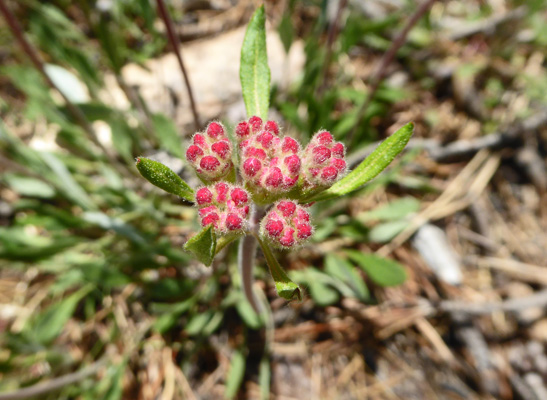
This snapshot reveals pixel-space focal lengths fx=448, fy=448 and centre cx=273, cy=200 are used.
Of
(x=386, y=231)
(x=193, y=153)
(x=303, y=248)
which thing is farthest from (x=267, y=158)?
(x=386, y=231)

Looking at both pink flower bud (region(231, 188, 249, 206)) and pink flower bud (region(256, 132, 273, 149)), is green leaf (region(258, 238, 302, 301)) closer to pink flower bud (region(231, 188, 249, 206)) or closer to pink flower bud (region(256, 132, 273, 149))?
pink flower bud (region(231, 188, 249, 206))

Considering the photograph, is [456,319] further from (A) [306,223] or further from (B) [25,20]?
(B) [25,20]

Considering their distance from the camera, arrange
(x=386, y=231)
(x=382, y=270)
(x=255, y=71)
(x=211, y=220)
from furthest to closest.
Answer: (x=386, y=231)
(x=382, y=270)
(x=255, y=71)
(x=211, y=220)

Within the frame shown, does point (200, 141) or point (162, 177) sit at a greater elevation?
point (200, 141)

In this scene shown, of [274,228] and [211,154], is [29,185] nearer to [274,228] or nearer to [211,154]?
[211,154]

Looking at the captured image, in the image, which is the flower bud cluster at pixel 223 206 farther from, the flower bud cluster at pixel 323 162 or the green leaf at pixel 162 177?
the flower bud cluster at pixel 323 162

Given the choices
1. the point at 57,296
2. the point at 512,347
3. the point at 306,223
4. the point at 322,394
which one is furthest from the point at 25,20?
the point at 512,347

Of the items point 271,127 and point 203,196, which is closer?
point 203,196
